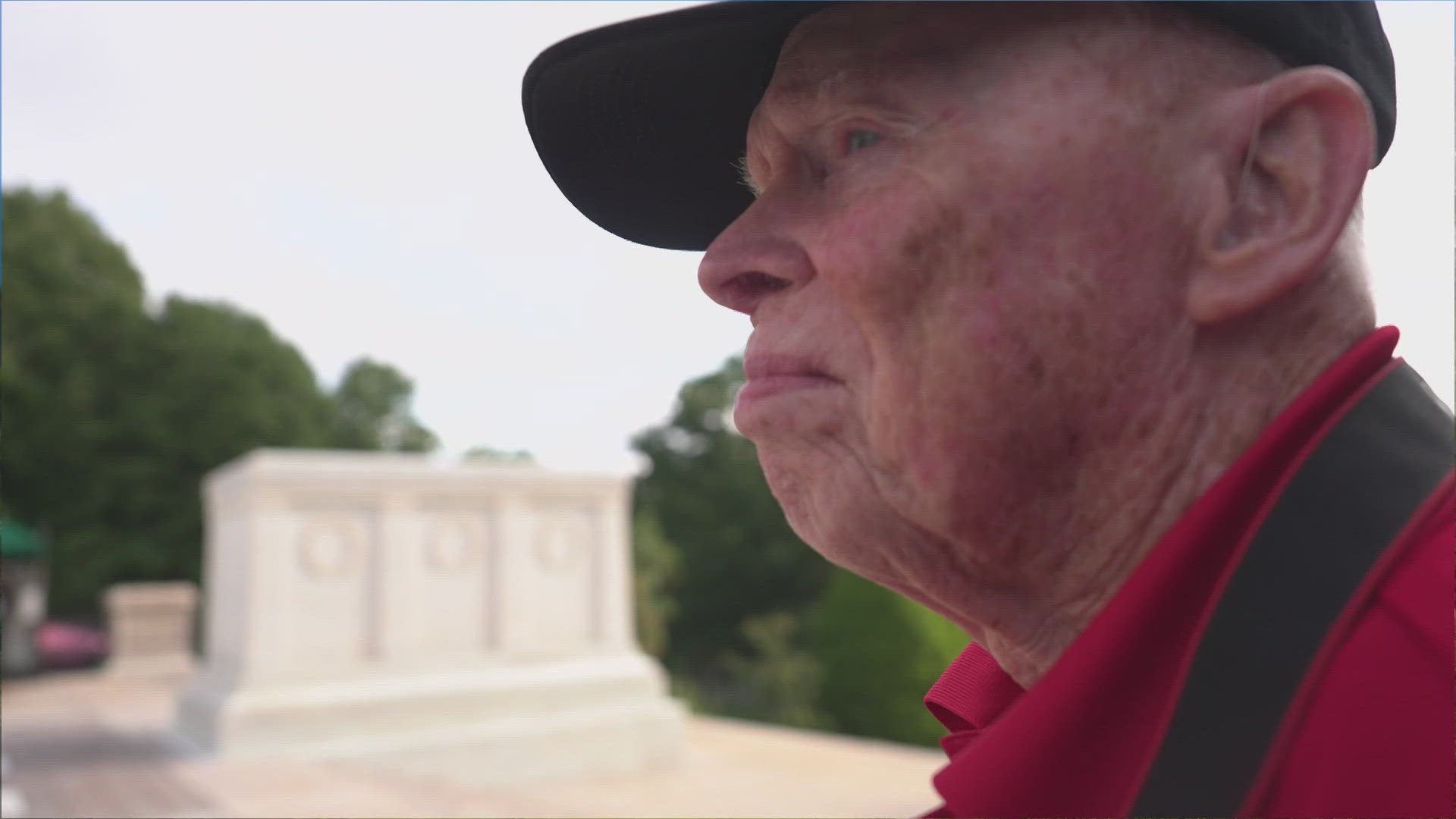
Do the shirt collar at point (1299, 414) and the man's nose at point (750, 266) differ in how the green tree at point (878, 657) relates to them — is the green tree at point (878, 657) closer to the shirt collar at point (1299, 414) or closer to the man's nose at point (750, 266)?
the man's nose at point (750, 266)

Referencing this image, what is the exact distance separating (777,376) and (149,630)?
2024 centimetres

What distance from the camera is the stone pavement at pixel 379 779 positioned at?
21.4 feet

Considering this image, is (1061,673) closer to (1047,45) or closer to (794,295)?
(794,295)

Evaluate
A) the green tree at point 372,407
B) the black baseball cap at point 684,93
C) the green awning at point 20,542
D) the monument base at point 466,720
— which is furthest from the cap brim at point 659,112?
the green tree at point 372,407

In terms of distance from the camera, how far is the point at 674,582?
62.1 feet

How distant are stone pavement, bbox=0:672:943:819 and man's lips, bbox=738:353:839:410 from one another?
11.1ft

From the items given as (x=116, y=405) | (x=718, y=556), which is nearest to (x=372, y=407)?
(x=116, y=405)

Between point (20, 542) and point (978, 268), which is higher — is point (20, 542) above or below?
below

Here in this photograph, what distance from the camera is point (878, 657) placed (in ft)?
36.8

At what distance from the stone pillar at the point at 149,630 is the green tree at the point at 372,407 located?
10.2m

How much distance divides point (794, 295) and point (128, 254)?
92.0 feet

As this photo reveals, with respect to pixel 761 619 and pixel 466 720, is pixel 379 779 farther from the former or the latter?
pixel 761 619

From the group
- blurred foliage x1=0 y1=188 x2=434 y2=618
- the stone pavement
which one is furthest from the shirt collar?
blurred foliage x1=0 y1=188 x2=434 y2=618

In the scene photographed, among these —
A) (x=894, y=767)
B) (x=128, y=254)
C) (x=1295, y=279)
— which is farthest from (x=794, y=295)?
(x=128, y=254)
